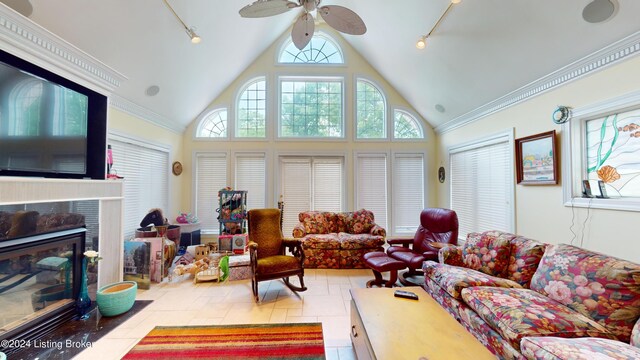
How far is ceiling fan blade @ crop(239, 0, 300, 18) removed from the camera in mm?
2201

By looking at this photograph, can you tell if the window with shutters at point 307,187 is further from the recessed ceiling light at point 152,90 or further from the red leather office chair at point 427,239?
the recessed ceiling light at point 152,90

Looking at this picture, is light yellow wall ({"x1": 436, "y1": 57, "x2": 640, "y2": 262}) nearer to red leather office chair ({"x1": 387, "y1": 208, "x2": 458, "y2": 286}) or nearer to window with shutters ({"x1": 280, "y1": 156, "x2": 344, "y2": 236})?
red leather office chair ({"x1": 387, "y1": 208, "x2": 458, "y2": 286})

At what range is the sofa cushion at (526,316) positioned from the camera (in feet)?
4.95

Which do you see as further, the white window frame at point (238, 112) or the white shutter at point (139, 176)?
the white window frame at point (238, 112)

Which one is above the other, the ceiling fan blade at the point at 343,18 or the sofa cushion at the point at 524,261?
the ceiling fan blade at the point at 343,18

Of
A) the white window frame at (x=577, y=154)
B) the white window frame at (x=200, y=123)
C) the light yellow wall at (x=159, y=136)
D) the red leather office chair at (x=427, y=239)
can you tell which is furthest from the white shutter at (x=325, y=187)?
the white window frame at (x=577, y=154)

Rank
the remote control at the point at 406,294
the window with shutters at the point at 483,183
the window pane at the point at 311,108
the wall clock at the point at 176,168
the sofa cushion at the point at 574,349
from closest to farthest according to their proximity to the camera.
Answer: the sofa cushion at the point at 574,349 < the remote control at the point at 406,294 < the window with shutters at the point at 483,183 < the wall clock at the point at 176,168 < the window pane at the point at 311,108

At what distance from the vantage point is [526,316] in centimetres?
160

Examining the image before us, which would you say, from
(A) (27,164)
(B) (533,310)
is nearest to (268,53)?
(A) (27,164)

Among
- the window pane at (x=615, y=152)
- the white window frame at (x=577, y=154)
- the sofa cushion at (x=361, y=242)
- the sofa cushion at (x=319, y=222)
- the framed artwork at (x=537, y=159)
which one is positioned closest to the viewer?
the window pane at (x=615, y=152)

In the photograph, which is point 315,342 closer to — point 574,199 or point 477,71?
point 574,199

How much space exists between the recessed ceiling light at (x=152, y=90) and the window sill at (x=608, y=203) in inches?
→ 222

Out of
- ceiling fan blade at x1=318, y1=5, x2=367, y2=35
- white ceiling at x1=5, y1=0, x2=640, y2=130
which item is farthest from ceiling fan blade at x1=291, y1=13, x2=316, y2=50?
white ceiling at x1=5, y1=0, x2=640, y2=130

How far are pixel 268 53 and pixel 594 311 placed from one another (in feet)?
19.8
